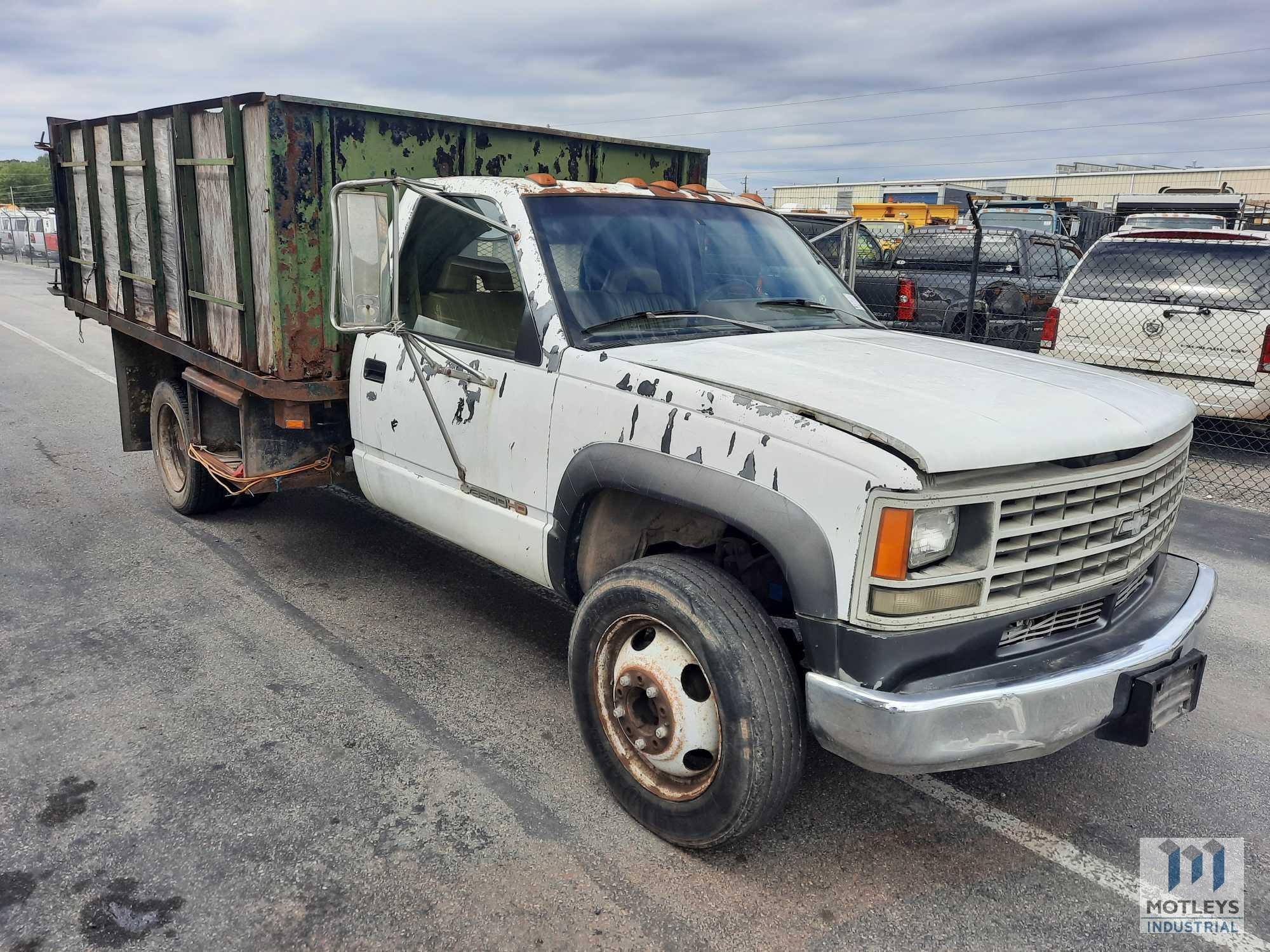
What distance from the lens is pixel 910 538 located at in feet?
8.06

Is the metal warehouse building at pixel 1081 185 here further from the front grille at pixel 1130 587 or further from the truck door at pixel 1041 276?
the front grille at pixel 1130 587

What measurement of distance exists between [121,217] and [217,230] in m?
1.52

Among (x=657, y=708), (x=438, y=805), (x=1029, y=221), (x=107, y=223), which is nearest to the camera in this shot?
(x=657, y=708)

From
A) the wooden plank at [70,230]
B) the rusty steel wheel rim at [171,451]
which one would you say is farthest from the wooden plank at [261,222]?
the wooden plank at [70,230]

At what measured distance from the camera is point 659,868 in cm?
294

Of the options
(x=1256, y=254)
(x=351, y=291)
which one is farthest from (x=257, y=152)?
(x=1256, y=254)

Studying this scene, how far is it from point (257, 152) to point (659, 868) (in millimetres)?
Answer: 3689

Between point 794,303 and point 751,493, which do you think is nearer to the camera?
point 751,493

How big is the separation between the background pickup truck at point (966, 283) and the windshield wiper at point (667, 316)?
6.93 meters

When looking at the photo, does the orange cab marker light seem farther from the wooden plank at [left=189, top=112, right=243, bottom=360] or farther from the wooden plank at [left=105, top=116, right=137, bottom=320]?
the wooden plank at [left=105, top=116, right=137, bottom=320]

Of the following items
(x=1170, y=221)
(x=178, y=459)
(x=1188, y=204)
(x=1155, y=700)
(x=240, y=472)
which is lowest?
(x=178, y=459)

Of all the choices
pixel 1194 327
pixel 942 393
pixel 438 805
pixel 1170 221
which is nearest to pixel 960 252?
pixel 1194 327

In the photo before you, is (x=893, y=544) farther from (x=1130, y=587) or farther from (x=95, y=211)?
(x=95, y=211)

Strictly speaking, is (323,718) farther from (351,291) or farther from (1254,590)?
(1254,590)
